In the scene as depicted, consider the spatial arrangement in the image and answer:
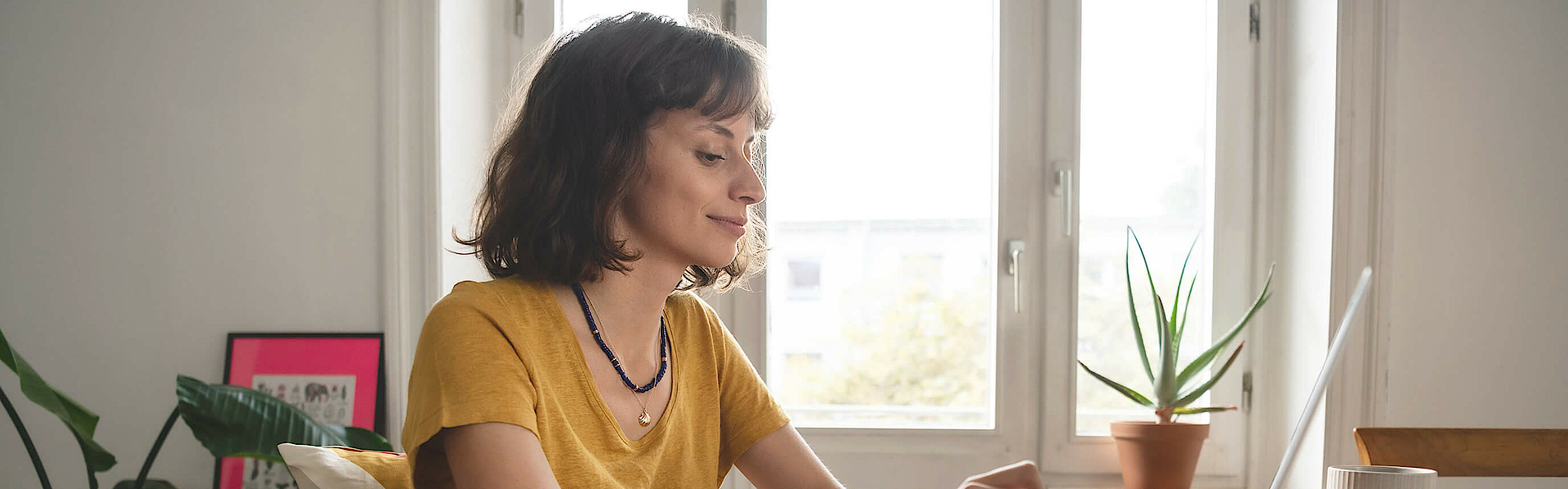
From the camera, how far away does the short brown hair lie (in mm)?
987

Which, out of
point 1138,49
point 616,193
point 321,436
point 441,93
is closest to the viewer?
point 616,193

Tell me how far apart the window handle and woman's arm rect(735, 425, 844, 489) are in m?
0.88

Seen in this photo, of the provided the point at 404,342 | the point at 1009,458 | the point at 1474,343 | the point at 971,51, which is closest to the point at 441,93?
the point at 404,342

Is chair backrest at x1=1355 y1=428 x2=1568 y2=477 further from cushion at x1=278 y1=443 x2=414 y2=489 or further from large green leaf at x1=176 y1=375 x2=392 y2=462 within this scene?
large green leaf at x1=176 y1=375 x2=392 y2=462

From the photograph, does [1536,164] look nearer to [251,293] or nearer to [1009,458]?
[1009,458]

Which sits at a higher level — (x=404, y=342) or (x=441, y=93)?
(x=441, y=93)

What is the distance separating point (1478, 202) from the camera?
172 cm

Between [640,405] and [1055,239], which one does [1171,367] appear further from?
[640,405]

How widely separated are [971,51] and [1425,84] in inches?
32.8

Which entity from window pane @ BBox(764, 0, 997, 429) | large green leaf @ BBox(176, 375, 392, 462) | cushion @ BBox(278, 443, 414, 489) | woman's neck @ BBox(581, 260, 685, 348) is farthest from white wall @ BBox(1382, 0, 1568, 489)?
large green leaf @ BBox(176, 375, 392, 462)

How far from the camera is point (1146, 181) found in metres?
1.96

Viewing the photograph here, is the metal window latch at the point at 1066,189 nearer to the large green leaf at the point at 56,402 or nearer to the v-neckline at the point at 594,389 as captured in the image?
the v-neckline at the point at 594,389

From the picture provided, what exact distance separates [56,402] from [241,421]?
245mm

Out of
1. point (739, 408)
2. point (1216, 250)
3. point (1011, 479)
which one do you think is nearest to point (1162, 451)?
point (1216, 250)
